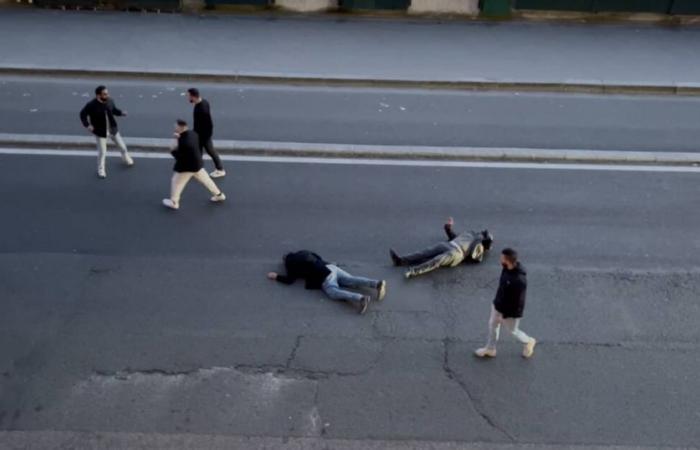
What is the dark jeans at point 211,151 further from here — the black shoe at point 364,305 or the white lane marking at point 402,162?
the black shoe at point 364,305

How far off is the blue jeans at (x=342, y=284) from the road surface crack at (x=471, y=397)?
3.86 ft

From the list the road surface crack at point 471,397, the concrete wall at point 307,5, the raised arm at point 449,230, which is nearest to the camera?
the road surface crack at point 471,397

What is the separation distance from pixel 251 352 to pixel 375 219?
319cm

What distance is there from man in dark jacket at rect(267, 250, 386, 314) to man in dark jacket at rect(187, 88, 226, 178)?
2.78 meters

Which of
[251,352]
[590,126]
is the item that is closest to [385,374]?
→ [251,352]

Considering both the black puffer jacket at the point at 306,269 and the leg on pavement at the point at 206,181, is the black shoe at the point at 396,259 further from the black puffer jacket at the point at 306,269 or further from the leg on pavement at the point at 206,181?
the leg on pavement at the point at 206,181

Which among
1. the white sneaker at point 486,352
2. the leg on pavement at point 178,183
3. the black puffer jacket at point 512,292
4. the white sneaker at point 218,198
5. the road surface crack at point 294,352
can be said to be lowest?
the road surface crack at point 294,352

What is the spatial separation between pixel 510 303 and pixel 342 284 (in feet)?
7.58

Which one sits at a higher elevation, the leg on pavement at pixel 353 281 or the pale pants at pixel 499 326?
the pale pants at pixel 499 326

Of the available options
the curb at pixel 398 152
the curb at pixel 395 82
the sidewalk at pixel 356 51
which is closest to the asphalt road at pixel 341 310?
the curb at pixel 398 152

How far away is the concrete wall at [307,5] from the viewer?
1764 cm

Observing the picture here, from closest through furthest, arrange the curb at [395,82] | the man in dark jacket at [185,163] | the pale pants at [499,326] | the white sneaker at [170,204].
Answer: the pale pants at [499,326] < the man in dark jacket at [185,163] < the white sneaker at [170,204] < the curb at [395,82]

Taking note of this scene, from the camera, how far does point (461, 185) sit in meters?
11.1

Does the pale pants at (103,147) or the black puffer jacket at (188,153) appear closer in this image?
the black puffer jacket at (188,153)
